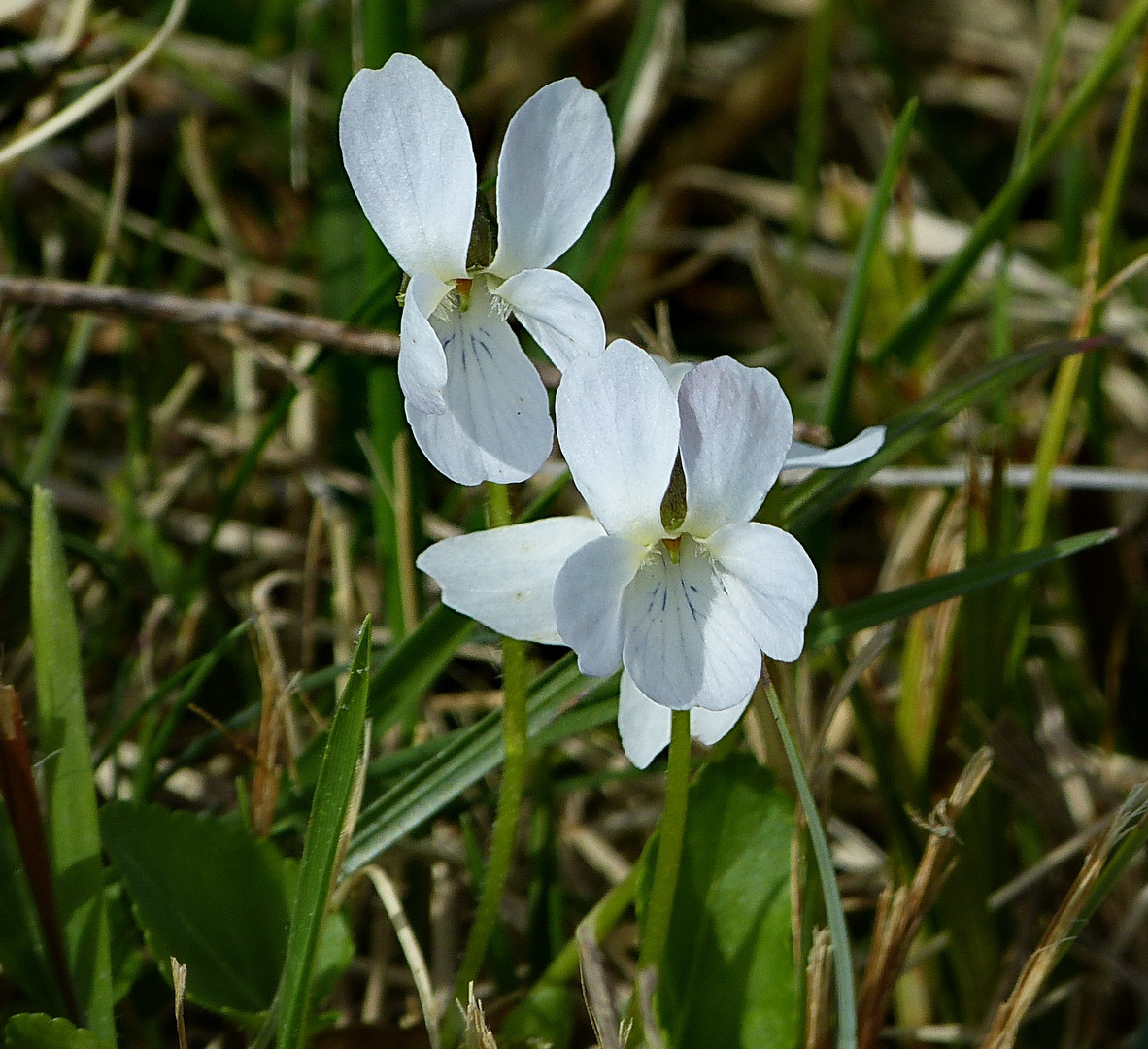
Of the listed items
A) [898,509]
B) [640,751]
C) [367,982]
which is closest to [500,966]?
[367,982]

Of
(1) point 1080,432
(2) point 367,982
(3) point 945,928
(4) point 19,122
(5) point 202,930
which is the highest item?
(4) point 19,122

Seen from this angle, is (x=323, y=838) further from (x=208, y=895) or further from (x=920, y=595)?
(x=920, y=595)

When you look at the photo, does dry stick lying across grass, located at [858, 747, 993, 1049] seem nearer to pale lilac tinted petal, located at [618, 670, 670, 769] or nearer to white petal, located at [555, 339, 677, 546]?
pale lilac tinted petal, located at [618, 670, 670, 769]

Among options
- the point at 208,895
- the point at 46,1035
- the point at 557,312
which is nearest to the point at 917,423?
the point at 557,312

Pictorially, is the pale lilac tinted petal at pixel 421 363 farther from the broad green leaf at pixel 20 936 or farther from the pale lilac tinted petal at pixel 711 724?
the broad green leaf at pixel 20 936

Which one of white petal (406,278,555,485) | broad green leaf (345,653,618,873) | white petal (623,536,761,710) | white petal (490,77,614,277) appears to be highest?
white petal (490,77,614,277)

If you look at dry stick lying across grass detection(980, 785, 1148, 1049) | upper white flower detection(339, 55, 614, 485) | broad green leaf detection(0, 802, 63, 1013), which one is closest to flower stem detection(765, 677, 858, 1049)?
dry stick lying across grass detection(980, 785, 1148, 1049)

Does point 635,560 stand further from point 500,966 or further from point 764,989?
point 500,966
